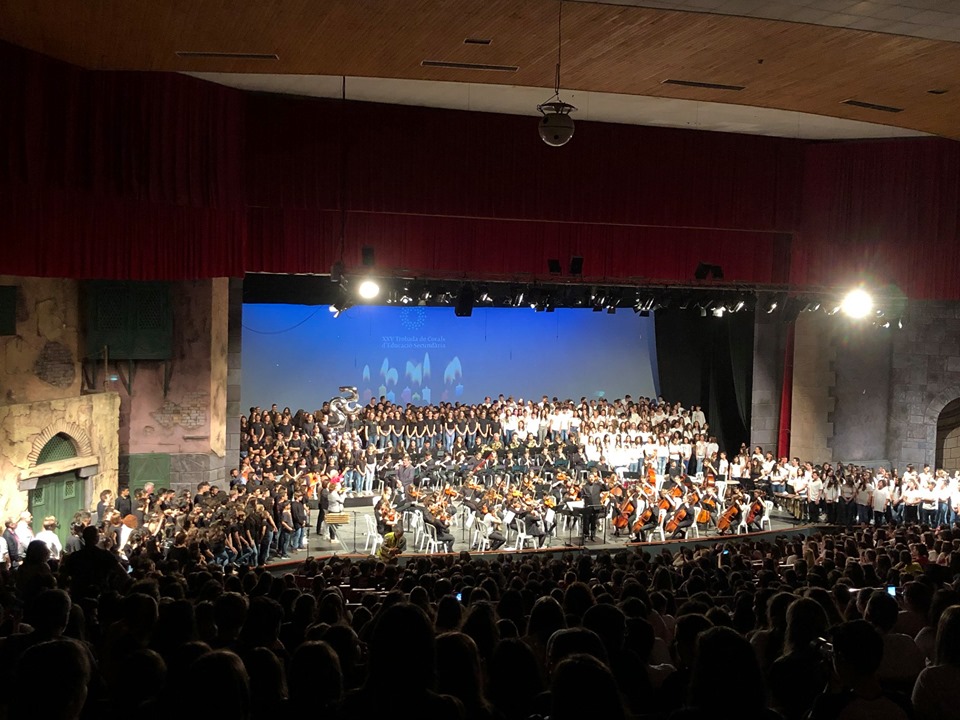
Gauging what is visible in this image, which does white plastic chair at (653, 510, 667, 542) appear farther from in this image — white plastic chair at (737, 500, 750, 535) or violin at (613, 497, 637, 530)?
white plastic chair at (737, 500, 750, 535)

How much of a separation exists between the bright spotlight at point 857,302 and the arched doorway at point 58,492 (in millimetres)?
15030

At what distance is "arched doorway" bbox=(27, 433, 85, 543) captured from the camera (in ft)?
49.2

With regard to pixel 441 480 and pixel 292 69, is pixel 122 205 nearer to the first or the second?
pixel 292 69

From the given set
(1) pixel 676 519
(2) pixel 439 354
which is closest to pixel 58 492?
(1) pixel 676 519

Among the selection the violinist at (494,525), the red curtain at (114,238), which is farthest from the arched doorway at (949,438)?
the red curtain at (114,238)

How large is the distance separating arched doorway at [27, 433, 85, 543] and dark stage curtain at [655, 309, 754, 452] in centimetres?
1638

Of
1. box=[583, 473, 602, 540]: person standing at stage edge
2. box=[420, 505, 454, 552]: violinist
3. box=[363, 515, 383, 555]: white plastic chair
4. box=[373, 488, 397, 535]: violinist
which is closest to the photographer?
box=[373, 488, 397, 535]: violinist

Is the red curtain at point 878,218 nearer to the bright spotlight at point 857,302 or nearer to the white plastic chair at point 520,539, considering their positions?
the bright spotlight at point 857,302

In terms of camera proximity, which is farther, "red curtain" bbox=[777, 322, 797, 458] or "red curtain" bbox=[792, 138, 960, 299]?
"red curtain" bbox=[777, 322, 797, 458]

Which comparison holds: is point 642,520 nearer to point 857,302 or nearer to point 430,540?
point 430,540

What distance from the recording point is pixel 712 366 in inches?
1047

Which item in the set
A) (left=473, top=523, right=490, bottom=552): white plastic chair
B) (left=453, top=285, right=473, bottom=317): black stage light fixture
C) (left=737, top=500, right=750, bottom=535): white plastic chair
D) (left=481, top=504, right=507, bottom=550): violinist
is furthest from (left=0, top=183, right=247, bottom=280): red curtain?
(left=737, top=500, right=750, bottom=535): white plastic chair

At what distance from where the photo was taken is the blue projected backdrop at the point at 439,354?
23.1 meters

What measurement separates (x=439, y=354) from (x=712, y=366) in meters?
7.60
